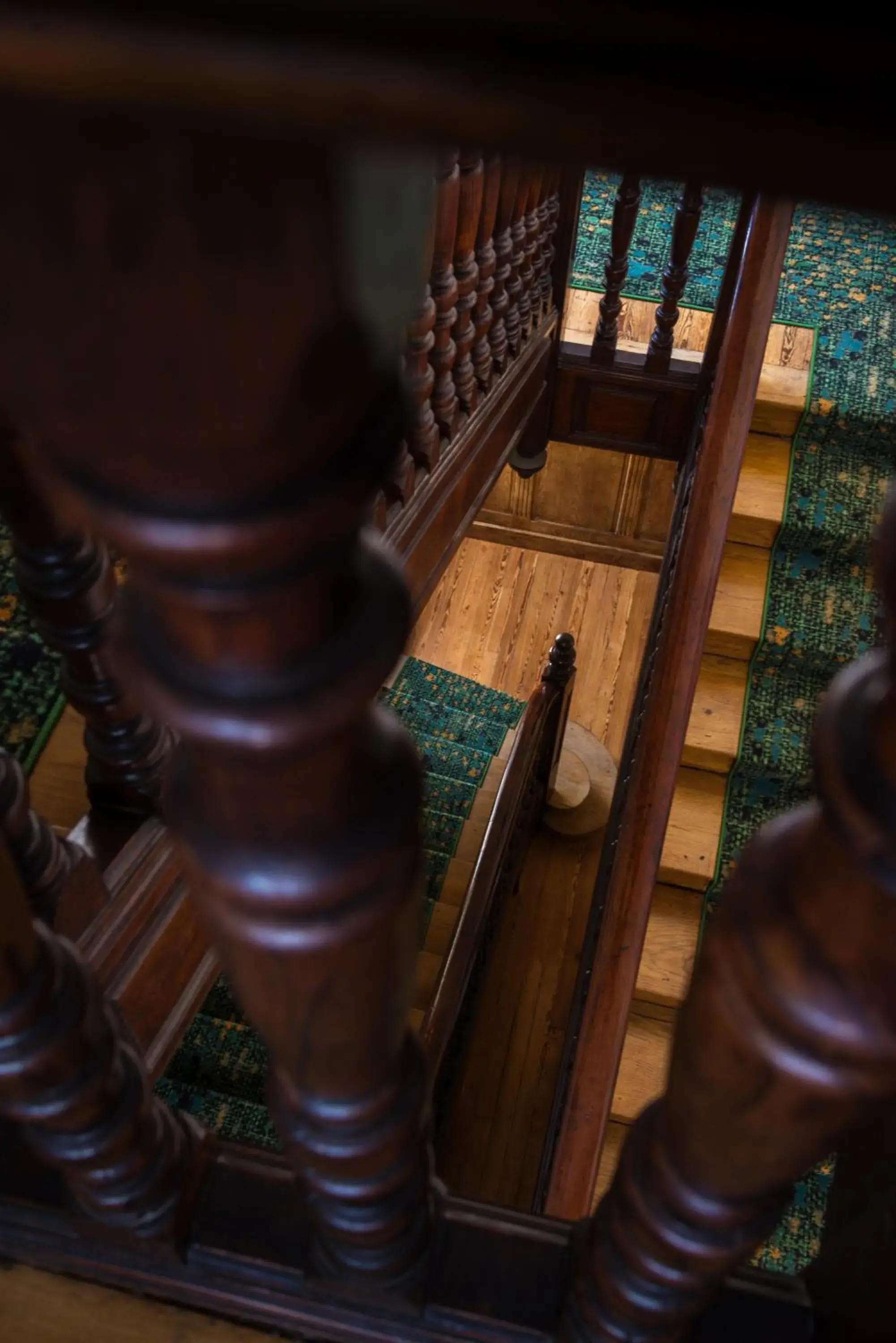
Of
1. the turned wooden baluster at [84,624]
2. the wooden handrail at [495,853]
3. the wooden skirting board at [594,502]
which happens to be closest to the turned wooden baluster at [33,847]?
the turned wooden baluster at [84,624]

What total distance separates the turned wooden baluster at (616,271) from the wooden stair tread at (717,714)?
45.7 inches

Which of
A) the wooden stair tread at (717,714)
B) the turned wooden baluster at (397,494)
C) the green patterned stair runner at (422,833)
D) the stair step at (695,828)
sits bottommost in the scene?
the green patterned stair runner at (422,833)

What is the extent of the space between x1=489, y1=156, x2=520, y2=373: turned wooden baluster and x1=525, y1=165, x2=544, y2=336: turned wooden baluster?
0.07 meters

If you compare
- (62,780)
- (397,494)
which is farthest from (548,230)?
(62,780)

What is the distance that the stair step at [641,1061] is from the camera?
2.54 meters

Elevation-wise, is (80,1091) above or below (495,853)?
above

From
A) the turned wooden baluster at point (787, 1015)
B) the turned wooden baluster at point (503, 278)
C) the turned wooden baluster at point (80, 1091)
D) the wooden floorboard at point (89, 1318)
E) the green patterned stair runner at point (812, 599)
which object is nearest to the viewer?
the turned wooden baluster at point (787, 1015)

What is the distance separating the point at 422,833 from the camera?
1.55 feet

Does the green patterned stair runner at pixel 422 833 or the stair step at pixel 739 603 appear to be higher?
the stair step at pixel 739 603

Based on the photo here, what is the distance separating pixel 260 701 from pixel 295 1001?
0.68 feet

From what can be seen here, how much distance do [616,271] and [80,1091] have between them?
2.65m

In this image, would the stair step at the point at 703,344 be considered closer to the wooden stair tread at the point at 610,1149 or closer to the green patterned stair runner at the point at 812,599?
the green patterned stair runner at the point at 812,599

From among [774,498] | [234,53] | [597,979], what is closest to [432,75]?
[234,53]

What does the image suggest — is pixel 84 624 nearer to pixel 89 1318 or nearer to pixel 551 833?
pixel 89 1318
